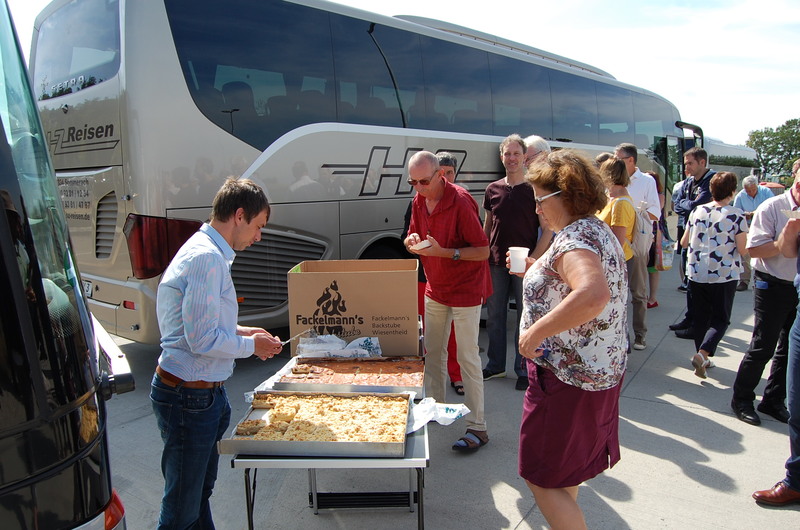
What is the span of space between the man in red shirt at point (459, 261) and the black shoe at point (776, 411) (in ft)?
7.30

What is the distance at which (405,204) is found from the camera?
6.73 m

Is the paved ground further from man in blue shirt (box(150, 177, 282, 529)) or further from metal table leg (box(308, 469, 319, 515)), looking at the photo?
man in blue shirt (box(150, 177, 282, 529))

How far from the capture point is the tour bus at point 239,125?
4688mm

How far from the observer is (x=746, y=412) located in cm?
425

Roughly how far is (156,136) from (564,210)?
3.72 meters

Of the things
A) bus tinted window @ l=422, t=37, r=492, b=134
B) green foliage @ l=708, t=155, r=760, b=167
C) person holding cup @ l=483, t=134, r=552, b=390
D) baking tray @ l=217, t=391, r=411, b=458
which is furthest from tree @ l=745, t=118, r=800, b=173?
baking tray @ l=217, t=391, r=411, b=458

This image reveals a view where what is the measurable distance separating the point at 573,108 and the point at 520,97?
1.77 metres

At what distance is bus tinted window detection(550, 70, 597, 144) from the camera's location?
30.8 ft

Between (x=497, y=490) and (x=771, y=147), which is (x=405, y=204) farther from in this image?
(x=771, y=147)

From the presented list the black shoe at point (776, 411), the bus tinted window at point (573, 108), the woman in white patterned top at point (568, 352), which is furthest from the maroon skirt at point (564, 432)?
the bus tinted window at point (573, 108)

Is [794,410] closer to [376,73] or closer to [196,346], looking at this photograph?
[196,346]

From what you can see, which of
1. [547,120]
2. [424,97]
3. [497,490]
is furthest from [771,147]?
[497,490]

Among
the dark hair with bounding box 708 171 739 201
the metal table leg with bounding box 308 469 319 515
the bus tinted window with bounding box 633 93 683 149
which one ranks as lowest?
the metal table leg with bounding box 308 469 319 515

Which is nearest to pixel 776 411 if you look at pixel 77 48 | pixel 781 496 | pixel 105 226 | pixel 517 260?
pixel 781 496
